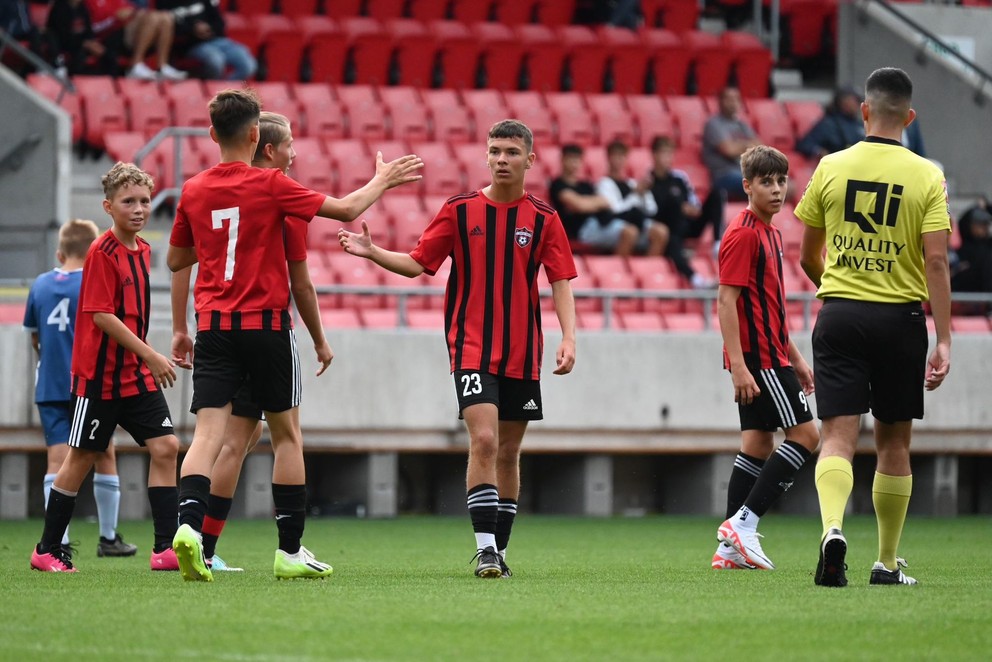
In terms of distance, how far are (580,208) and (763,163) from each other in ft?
25.0

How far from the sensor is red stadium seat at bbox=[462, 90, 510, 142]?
17.5 m

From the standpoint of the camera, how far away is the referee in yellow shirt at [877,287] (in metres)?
6.43

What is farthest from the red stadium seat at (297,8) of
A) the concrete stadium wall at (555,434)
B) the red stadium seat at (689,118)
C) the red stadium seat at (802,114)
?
the concrete stadium wall at (555,434)

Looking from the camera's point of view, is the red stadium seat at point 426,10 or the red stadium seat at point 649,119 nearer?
the red stadium seat at point 649,119

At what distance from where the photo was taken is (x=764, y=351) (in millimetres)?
8133

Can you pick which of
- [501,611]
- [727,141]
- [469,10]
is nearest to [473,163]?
[727,141]

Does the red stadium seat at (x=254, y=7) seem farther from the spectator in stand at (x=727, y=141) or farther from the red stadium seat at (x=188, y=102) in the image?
the spectator in stand at (x=727, y=141)

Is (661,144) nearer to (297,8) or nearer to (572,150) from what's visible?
(572,150)

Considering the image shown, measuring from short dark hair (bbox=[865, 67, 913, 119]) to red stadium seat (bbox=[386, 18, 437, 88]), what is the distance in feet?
40.3

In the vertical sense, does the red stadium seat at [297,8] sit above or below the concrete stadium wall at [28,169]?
above

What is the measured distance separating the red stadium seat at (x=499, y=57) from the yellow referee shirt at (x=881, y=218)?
1261 centimetres

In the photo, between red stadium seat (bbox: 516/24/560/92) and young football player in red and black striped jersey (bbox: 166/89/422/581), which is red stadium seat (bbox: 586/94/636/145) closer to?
red stadium seat (bbox: 516/24/560/92)

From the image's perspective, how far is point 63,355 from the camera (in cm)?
930

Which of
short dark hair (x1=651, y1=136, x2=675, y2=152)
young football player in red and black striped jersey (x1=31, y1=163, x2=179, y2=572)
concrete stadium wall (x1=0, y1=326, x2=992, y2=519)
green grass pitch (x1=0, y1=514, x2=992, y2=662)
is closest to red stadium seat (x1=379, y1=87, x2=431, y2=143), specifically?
short dark hair (x1=651, y1=136, x2=675, y2=152)
